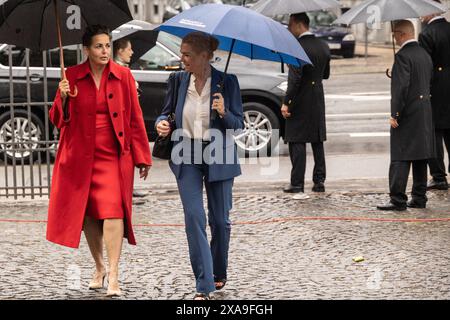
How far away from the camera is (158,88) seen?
15219mm

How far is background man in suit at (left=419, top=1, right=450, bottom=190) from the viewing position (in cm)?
1232

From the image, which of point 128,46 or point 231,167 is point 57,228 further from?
point 128,46

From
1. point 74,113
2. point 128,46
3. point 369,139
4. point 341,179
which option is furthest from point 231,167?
point 369,139

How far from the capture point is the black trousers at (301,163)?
1226cm

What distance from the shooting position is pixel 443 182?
12453 mm

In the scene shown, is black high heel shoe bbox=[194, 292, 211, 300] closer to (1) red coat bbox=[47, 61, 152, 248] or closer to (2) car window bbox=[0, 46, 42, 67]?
(1) red coat bbox=[47, 61, 152, 248]

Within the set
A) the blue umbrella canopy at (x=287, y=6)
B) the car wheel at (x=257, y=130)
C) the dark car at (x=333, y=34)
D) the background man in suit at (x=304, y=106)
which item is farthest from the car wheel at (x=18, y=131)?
the dark car at (x=333, y=34)

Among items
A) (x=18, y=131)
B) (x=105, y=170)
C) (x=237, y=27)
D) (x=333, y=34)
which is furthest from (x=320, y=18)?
(x=237, y=27)

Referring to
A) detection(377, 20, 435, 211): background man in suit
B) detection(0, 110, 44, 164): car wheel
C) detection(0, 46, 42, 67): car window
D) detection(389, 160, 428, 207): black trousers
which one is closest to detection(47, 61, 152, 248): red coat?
detection(377, 20, 435, 211): background man in suit

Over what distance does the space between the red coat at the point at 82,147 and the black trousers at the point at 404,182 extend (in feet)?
13.0

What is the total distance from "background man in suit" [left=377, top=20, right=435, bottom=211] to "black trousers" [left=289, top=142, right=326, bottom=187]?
46.4 inches

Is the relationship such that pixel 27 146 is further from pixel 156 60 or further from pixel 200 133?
pixel 200 133

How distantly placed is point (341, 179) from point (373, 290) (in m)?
5.59

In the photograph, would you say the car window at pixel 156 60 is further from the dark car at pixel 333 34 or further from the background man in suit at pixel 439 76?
the dark car at pixel 333 34
